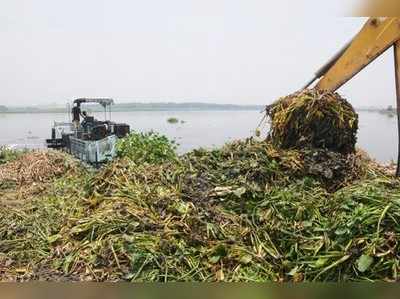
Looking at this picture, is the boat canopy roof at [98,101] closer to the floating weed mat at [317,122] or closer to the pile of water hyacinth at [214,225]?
the pile of water hyacinth at [214,225]

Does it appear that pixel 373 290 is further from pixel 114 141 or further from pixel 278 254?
pixel 114 141

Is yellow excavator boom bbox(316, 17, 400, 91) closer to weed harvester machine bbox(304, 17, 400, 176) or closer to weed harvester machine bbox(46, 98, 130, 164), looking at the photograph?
weed harvester machine bbox(304, 17, 400, 176)

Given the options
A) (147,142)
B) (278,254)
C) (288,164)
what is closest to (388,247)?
(278,254)

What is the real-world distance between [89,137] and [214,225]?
1.43 meters

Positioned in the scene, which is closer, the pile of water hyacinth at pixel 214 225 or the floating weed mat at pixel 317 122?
the pile of water hyacinth at pixel 214 225

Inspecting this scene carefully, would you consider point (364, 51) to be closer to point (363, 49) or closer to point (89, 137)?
point (363, 49)

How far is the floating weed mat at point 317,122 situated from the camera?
10.3ft

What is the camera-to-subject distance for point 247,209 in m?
2.41

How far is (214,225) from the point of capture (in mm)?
2262

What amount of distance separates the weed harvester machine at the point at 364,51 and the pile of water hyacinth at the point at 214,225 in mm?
499

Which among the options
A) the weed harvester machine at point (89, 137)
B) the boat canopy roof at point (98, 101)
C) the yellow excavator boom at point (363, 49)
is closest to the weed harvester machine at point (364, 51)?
the yellow excavator boom at point (363, 49)

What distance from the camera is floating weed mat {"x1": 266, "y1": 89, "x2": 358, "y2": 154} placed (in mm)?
3141

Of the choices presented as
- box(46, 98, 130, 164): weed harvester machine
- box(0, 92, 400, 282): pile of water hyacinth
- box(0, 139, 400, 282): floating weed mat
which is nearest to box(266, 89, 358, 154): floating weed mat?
box(0, 92, 400, 282): pile of water hyacinth

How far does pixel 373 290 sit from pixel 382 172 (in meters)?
1.30
